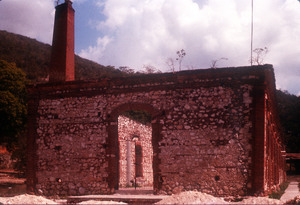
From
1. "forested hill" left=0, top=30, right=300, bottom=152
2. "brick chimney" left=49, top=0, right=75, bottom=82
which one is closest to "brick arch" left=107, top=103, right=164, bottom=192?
"brick chimney" left=49, top=0, right=75, bottom=82

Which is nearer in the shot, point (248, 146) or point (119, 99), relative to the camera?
point (248, 146)

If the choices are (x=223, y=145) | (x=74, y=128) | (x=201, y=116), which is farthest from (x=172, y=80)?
(x=74, y=128)

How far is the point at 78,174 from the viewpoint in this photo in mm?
12828

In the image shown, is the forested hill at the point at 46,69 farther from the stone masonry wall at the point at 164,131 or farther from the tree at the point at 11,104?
the stone masonry wall at the point at 164,131

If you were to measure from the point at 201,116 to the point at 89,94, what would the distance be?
189 inches

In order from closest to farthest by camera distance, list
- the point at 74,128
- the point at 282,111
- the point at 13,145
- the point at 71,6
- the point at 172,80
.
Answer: the point at 172,80
the point at 74,128
the point at 71,6
the point at 13,145
the point at 282,111

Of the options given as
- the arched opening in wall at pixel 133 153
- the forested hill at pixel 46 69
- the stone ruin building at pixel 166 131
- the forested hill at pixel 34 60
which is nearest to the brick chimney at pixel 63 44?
the stone ruin building at pixel 166 131

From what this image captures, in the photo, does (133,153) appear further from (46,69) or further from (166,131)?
(46,69)

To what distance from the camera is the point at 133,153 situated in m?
20.0

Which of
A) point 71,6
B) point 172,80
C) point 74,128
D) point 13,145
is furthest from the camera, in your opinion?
point 13,145

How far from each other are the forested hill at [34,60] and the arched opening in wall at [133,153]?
26.2 metres

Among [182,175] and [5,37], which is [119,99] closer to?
[182,175]

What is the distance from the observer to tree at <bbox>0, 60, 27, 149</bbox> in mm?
23188

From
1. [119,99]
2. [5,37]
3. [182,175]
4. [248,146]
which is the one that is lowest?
[182,175]
